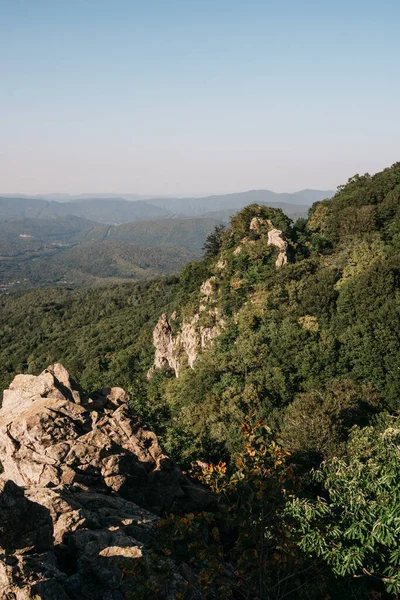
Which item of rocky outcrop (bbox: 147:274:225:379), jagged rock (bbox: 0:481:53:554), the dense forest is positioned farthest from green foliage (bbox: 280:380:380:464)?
jagged rock (bbox: 0:481:53:554)

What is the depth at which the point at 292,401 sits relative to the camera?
116 ft

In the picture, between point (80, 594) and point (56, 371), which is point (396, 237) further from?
point (80, 594)

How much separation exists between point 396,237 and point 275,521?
141ft

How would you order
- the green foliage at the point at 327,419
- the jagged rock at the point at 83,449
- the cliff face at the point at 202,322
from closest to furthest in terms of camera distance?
the jagged rock at the point at 83,449 < the green foliage at the point at 327,419 < the cliff face at the point at 202,322

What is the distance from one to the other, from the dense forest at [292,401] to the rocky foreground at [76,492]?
5.94 ft

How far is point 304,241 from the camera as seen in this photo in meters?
53.6

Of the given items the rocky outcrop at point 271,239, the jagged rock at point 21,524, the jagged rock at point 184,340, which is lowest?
the jagged rock at point 184,340

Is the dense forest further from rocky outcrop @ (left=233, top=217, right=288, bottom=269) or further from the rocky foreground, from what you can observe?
the rocky foreground

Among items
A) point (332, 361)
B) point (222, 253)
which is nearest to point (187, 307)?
point (222, 253)

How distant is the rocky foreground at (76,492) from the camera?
30.7 feet

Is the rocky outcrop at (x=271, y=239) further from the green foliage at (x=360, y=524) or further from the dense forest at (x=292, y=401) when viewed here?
the green foliage at (x=360, y=524)

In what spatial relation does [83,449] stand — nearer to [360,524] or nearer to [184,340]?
[360,524]

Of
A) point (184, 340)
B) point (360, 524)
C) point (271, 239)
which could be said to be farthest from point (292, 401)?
point (360, 524)

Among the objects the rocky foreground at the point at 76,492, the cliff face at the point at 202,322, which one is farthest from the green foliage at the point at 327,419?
the cliff face at the point at 202,322
